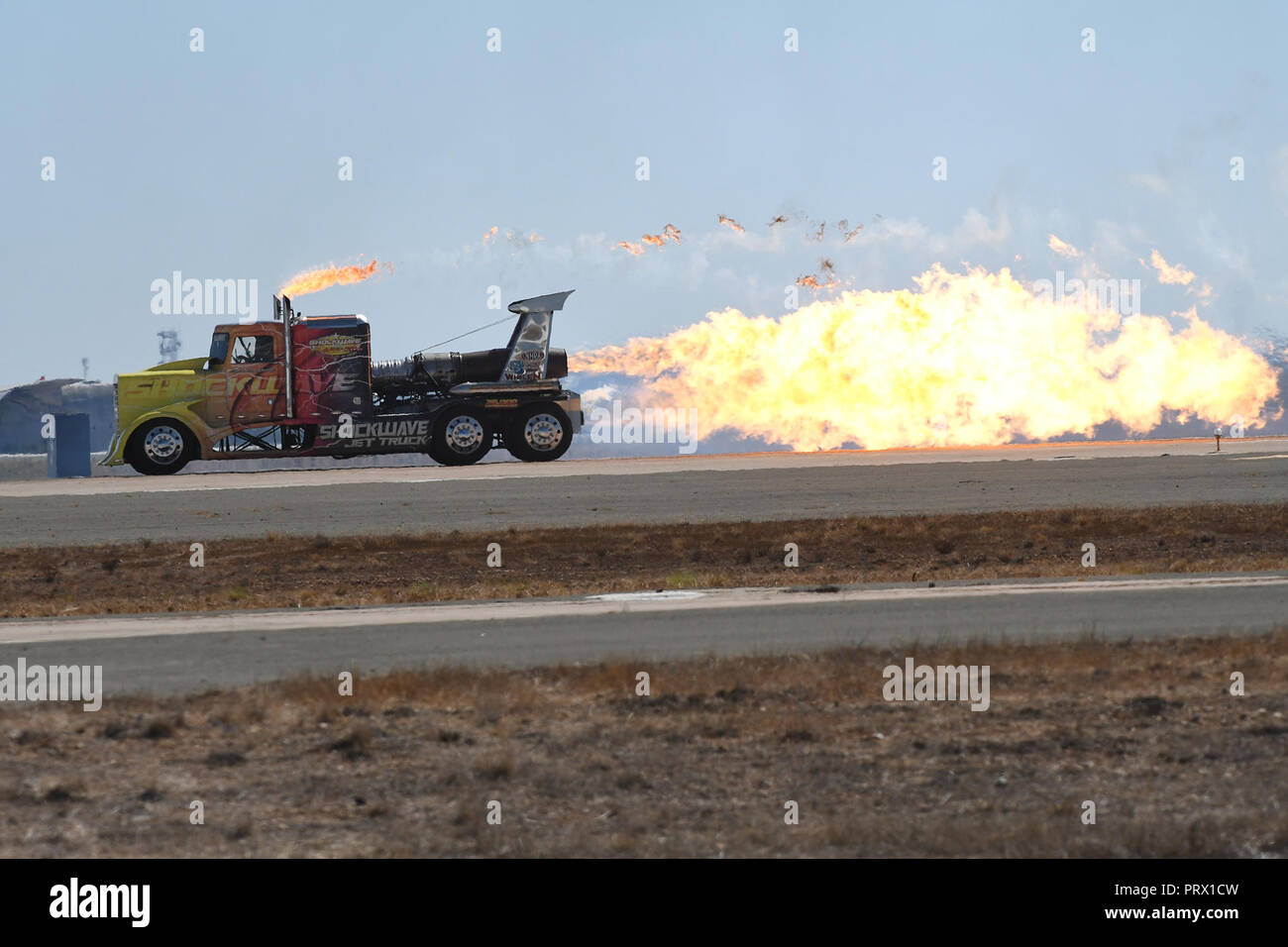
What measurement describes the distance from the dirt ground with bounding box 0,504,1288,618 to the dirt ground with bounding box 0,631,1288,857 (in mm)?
11578

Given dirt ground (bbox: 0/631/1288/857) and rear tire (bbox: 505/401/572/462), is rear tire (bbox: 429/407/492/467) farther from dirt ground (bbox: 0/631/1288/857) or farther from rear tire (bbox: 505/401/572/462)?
dirt ground (bbox: 0/631/1288/857)

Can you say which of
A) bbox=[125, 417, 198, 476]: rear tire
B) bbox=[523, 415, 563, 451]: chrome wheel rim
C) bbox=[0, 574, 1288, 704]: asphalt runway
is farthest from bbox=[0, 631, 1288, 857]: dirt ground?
bbox=[523, 415, 563, 451]: chrome wheel rim

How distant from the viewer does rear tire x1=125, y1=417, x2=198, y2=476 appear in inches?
1686

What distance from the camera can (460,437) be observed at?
45.2 metres

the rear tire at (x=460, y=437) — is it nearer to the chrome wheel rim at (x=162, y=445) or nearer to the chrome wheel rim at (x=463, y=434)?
the chrome wheel rim at (x=463, y=434)

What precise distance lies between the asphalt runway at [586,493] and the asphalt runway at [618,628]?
1104 cm

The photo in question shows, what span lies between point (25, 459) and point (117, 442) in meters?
49.4

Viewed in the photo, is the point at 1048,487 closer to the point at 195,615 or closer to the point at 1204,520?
the point at 1204,520

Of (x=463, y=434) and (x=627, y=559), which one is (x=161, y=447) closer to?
(x=463, y=434)

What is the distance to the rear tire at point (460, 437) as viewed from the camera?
4478cm

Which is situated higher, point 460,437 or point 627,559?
point 460,437

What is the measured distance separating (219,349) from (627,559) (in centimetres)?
1588

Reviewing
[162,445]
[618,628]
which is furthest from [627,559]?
[162,445]

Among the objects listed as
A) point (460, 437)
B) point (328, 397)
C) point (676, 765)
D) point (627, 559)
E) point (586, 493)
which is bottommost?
point (676, 765)
